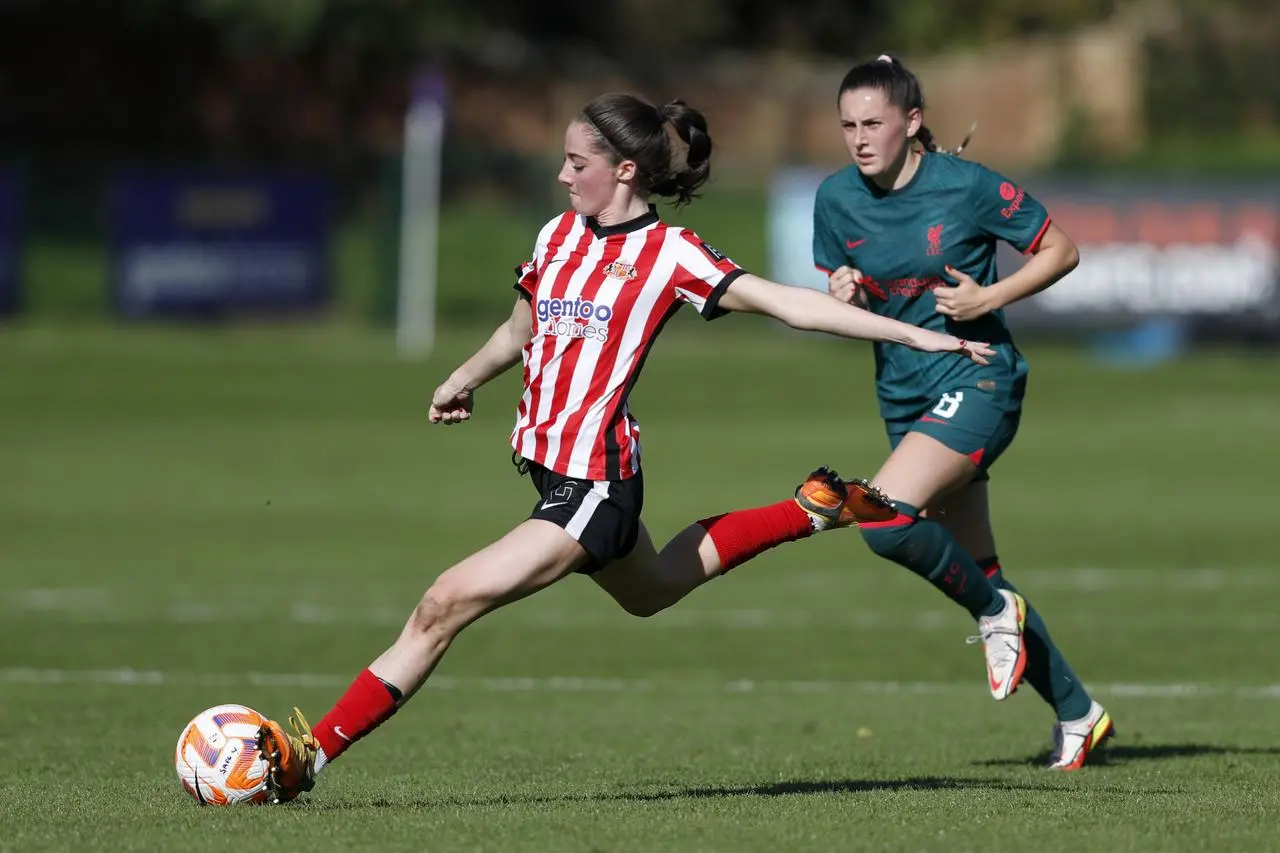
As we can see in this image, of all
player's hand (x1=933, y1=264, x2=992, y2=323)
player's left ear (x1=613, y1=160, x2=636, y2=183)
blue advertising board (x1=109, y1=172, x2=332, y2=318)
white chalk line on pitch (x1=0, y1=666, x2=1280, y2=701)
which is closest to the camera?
player's left ear (x1=613, y1=160, x2=636, y2=183)

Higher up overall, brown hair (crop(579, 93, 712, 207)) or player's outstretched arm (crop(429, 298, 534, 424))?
brown hair (crop(579, 93, 712, 207))

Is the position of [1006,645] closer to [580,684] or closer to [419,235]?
[580,684]

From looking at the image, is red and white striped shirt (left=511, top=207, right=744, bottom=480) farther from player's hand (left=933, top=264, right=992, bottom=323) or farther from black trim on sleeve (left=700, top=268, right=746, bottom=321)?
player's hand (left=933, top=264, right=992, bottom=323)

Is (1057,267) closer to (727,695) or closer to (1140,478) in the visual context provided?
(727,695)

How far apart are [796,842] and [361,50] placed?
42.9 m

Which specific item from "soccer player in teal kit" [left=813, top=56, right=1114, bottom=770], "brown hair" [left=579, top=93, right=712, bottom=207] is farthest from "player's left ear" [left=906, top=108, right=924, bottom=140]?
"brown hair" [left=579, top=93, right=712, bottom=207]

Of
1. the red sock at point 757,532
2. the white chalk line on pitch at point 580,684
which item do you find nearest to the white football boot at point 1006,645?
the red sock at point 757,532

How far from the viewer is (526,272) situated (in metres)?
6.99

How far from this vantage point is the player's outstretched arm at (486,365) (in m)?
7.13

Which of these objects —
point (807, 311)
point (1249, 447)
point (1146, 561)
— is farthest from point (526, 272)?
point (1249, 447)

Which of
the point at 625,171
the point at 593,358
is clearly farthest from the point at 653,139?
the point at 593,358

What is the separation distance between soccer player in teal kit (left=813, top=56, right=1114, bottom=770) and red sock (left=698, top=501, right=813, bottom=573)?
1.93 ft

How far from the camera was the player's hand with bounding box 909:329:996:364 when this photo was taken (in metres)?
6.36

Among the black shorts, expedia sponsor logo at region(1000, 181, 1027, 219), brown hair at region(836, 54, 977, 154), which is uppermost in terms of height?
brown hair at region(836, 54, 977, 154)
